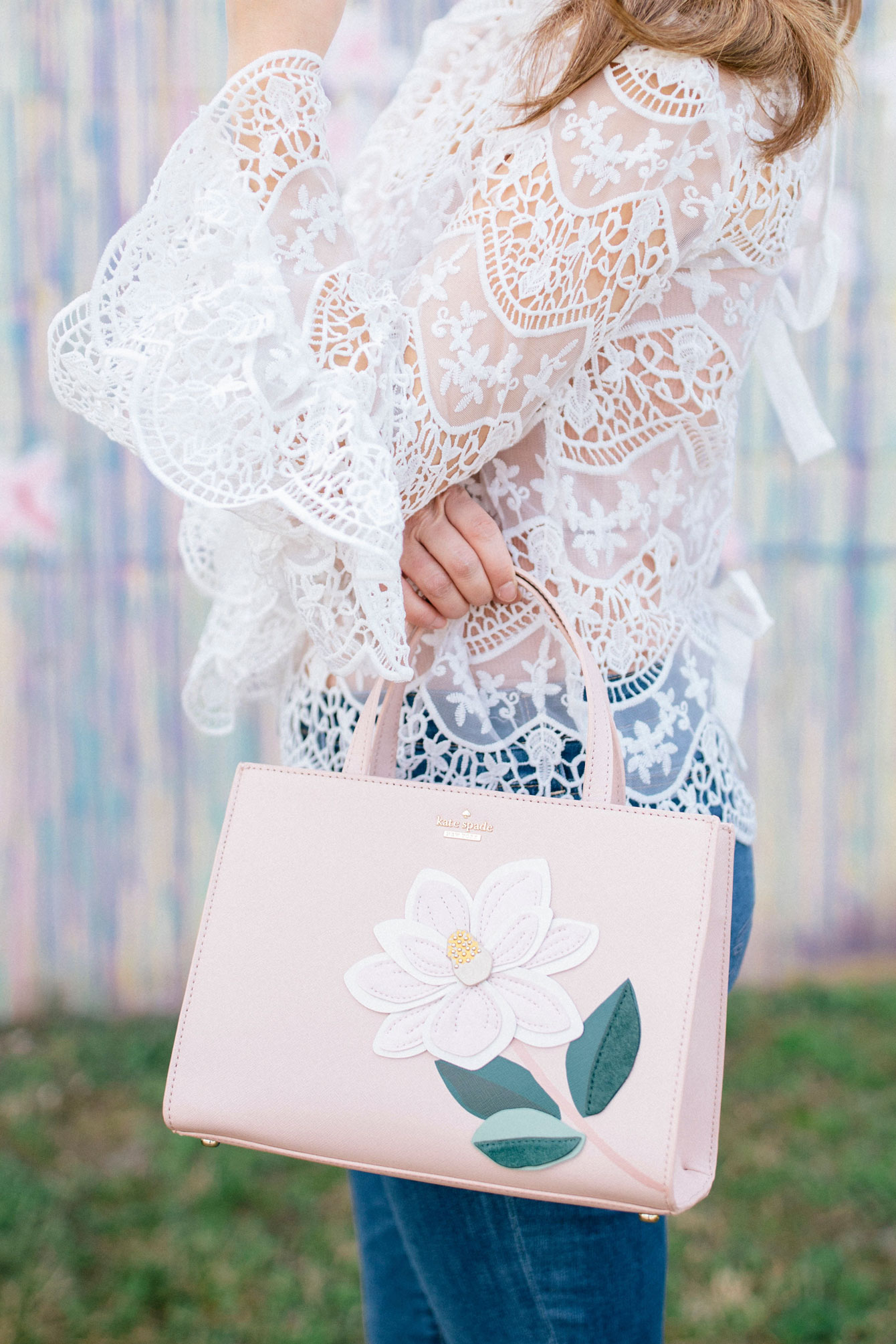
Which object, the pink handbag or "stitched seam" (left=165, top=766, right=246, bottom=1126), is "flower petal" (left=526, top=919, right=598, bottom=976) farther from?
"stitched seam" (left=165, top=766, right=246, bottom=1126)

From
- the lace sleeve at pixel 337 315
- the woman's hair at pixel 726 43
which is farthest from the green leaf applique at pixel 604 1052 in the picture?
the woman's hair at pixel 726 43

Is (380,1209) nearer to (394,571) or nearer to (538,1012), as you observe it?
(538,1012)

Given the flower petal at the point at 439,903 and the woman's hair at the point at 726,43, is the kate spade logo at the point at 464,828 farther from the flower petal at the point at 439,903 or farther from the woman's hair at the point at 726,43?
the woman's hair at the point at 726,43

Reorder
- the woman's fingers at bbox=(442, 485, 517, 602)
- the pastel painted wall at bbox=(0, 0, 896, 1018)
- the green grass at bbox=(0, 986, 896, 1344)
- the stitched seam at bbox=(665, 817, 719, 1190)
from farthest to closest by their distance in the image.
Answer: the pastel painted wall at bbox=(0, 0, 896, 1018), the green grass at bbox=(0, 986, 896, 1344), the woman's fingers at bbox=(442, 485, 517, 602), the stitched seam at bbox=(665, 817, 719, 1190)

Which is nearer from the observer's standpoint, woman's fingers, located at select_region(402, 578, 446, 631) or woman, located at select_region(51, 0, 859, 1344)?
woman, located at select_region(51, 0, 859, 1344)

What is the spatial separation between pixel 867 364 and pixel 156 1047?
2212 mm

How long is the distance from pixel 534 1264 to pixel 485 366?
0.63 meters

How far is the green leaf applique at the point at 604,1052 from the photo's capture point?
67 centimetres

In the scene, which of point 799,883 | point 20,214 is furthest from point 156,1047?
point 20,214

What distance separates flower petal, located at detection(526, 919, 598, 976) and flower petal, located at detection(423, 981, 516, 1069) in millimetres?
34

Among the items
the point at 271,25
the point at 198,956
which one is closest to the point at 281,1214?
the point at 198,956

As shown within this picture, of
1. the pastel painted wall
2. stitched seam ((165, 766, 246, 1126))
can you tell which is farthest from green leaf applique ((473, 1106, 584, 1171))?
the pastel painted wall

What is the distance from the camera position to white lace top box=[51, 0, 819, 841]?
676 millimetres

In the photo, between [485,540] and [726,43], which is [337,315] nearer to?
[485,540]
